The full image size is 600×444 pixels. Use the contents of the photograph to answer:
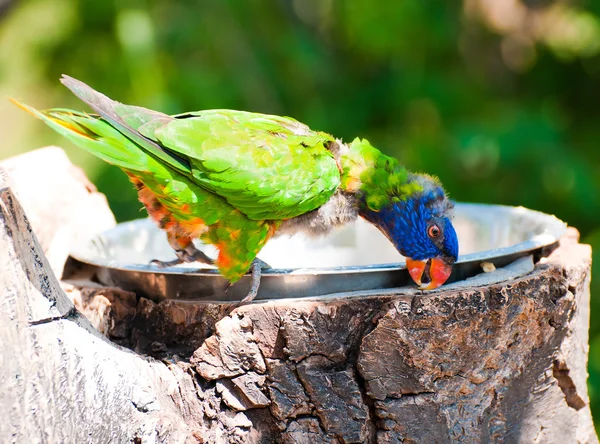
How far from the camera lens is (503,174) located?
4359mm

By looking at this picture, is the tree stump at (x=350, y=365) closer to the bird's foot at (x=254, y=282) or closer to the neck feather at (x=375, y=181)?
the bird's foot at (x=254, y=282)

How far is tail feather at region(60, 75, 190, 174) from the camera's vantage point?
5.68 feet

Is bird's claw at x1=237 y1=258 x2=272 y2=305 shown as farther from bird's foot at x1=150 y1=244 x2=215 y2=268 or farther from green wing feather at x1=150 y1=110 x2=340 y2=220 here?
bird's foot at x1=150 y1=244 x2=215 y2=268

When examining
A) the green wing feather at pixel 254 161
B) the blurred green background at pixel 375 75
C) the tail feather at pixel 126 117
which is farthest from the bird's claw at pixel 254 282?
the blurred green background at pixel 375 75

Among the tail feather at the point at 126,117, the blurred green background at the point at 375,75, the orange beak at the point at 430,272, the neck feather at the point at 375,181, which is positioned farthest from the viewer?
the blurred green background at the point at 375,75

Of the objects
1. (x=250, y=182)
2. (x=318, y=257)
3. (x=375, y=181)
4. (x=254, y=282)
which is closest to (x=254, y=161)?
(x=250, y=182)

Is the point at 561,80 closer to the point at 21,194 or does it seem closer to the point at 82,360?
the point at 21,194

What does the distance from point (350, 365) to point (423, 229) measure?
1.85ft

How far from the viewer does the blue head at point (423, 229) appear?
1.92 metres

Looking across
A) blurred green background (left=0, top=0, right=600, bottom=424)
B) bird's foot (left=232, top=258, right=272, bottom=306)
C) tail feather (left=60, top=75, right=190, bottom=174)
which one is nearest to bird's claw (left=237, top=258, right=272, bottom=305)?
bird's foot (left=232, top=258, right=272, bottom=306)

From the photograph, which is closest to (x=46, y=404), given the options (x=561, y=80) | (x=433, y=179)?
(x=433, y=179)

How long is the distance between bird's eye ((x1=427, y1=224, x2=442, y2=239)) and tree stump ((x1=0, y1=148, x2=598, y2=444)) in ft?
0.90

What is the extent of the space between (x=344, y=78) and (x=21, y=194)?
3119 millimetres

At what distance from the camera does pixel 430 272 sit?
6.10 ft
